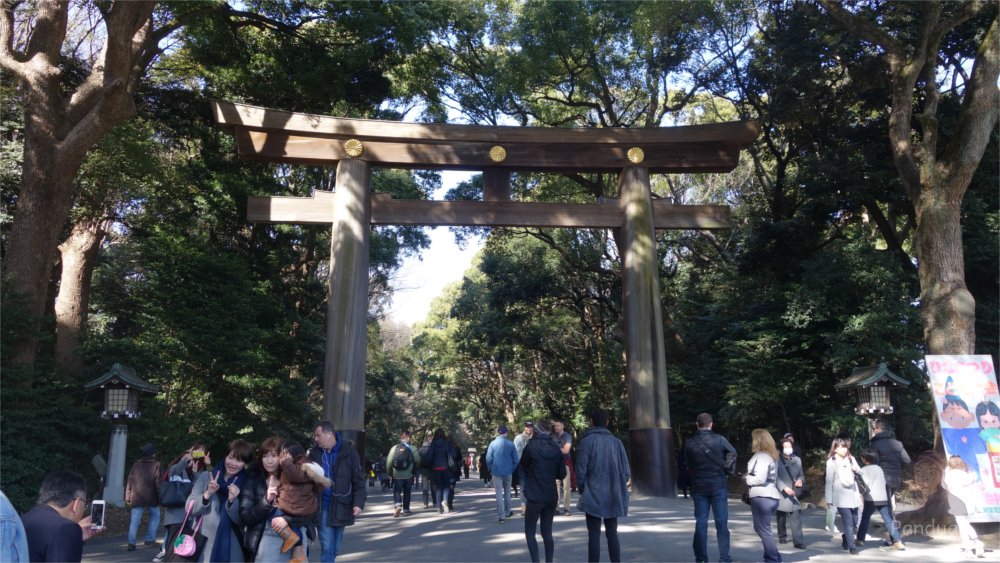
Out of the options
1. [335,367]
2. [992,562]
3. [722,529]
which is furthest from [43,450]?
[992,562]

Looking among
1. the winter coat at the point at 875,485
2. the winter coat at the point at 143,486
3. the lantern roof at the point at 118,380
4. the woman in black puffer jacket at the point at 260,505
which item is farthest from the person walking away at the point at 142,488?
the winter coat at the point at 875,485

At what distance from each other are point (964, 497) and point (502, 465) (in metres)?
5.59

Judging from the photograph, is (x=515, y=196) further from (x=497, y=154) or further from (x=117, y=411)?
(x=117, y=411)

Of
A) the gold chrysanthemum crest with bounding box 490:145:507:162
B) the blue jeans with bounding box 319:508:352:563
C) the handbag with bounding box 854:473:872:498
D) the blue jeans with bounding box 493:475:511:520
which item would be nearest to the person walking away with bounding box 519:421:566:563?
the blue jeans with bounding box 319:508:352:563

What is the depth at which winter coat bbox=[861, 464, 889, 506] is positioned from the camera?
7983 millimetres

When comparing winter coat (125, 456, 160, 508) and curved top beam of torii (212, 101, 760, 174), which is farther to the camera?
curved top beam of torii (212, 101, 760, 174)

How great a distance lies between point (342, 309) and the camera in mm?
11594

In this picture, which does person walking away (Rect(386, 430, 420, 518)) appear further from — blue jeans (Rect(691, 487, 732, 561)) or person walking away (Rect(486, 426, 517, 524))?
blue jeans (Rect(691, 487, 732, 561))

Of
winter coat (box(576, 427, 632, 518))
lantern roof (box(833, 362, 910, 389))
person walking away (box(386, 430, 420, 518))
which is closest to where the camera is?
winter coat (box(576, 427, 632, 518))

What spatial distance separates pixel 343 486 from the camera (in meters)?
5.98

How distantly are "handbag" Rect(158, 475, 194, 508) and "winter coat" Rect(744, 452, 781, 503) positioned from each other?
5.77m

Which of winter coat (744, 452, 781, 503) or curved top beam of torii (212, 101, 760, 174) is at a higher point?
curved top beam of torii (212, 101, 760, 174)

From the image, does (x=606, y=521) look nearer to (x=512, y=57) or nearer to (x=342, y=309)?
(x=342, y=309)

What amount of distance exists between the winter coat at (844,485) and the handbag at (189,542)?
21.4 ft
